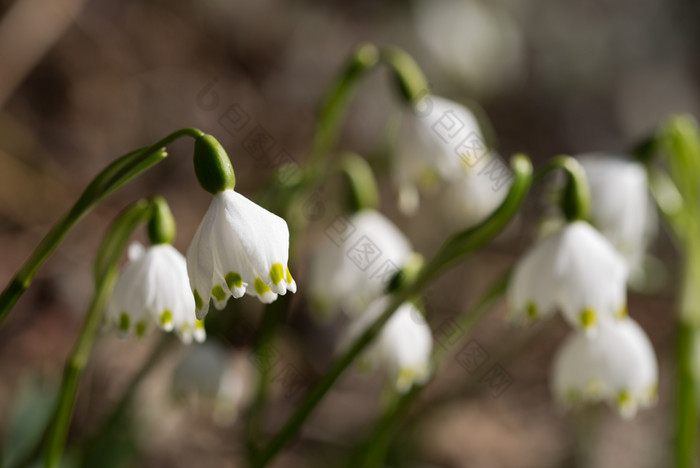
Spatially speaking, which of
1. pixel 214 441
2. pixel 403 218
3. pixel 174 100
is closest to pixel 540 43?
pixel 403 218

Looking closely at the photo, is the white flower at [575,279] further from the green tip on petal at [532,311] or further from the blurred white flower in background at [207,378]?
the blurred white flower in background at [207,378]

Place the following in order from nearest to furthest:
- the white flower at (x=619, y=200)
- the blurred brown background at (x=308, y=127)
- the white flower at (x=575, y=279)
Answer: the white flower at (x=575, y=279)
the white flower at (x=619, y=200)
the blurred brown background at (x=308, y=127)

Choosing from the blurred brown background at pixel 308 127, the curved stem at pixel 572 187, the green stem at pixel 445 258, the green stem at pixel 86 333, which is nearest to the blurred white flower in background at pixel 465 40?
the blurred brown background at pixel 308 127

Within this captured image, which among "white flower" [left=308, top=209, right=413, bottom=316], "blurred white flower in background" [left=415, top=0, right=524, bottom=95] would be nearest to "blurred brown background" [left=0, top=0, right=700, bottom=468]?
"blurred white flower in background" [left=415, top=0, right=524, bottom=95]

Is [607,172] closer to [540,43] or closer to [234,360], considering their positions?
[234,360]

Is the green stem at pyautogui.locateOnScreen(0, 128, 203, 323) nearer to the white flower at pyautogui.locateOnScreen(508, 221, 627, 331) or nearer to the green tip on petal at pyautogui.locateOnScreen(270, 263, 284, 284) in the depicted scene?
the green tip on petal at pyautogui.locateOnScreen(270, 263, 284, 284)
